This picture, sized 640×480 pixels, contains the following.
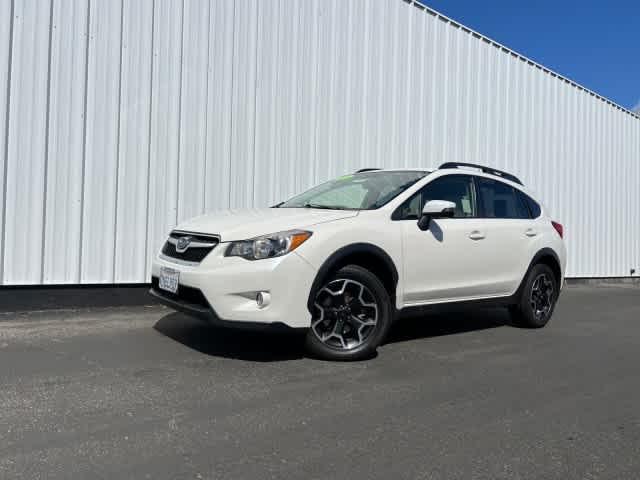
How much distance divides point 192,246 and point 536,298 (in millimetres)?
3917

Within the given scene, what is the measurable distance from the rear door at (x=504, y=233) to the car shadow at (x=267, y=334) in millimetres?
528

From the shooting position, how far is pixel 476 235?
542 cm

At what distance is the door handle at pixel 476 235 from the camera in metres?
5.37

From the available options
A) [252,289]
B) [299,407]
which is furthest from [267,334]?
[299,407]

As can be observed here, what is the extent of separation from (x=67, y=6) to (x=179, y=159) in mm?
2054

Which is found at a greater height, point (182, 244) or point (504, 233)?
point (504, 233)

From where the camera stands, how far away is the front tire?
4336 millimetres

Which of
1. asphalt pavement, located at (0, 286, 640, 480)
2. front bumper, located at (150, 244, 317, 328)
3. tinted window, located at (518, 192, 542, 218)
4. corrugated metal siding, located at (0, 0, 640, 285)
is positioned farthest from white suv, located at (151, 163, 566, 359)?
corrugated metal siding, located at (0, 0, 640, 285)

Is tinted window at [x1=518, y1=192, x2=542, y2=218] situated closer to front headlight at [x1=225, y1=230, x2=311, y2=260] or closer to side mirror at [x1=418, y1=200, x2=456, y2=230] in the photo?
side mirror at [x1=418, y1=200, x2=456, y2=230]

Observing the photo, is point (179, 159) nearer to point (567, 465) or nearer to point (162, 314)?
point (162, 314)

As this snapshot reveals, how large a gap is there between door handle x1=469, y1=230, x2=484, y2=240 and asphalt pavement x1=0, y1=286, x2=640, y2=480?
39.8 inches

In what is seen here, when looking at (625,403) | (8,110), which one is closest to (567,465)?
(625,403)

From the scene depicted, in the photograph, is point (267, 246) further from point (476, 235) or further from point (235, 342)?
point (476, 235)

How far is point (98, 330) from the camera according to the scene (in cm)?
539
